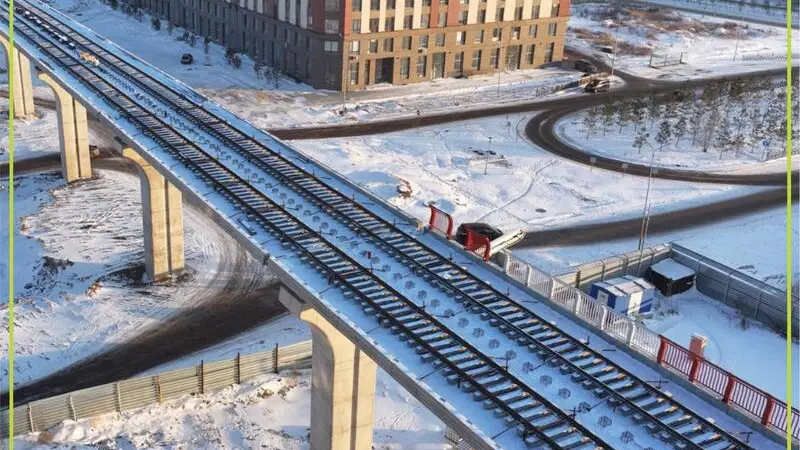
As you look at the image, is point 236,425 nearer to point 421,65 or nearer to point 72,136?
point 72,136

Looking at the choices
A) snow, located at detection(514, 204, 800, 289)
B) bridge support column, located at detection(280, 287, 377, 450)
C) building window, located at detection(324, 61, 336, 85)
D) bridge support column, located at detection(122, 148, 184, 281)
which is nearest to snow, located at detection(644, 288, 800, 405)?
snow, located at detection(514, 204, 800, 289)

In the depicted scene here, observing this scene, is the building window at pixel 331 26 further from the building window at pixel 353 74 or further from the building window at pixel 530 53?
the building window at pixel 530 53

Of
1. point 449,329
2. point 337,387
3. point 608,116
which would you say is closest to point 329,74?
point 608,116

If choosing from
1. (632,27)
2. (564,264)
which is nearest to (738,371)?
(564,264)

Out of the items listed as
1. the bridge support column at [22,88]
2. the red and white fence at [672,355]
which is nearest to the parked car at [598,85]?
the bridge support column at [22,88]

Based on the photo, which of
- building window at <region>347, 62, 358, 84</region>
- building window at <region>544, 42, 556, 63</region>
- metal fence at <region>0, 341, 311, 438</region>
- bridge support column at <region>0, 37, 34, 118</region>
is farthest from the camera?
building window at <region>544, 42, 556, 63</region>

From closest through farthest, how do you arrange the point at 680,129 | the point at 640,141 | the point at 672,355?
the point at 672,355 → the point at 640,141 → the point at 680,129

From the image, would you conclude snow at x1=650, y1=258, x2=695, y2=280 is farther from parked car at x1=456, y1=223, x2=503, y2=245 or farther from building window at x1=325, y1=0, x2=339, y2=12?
building window at x1=325, y1=0, x2=339, y2=12
